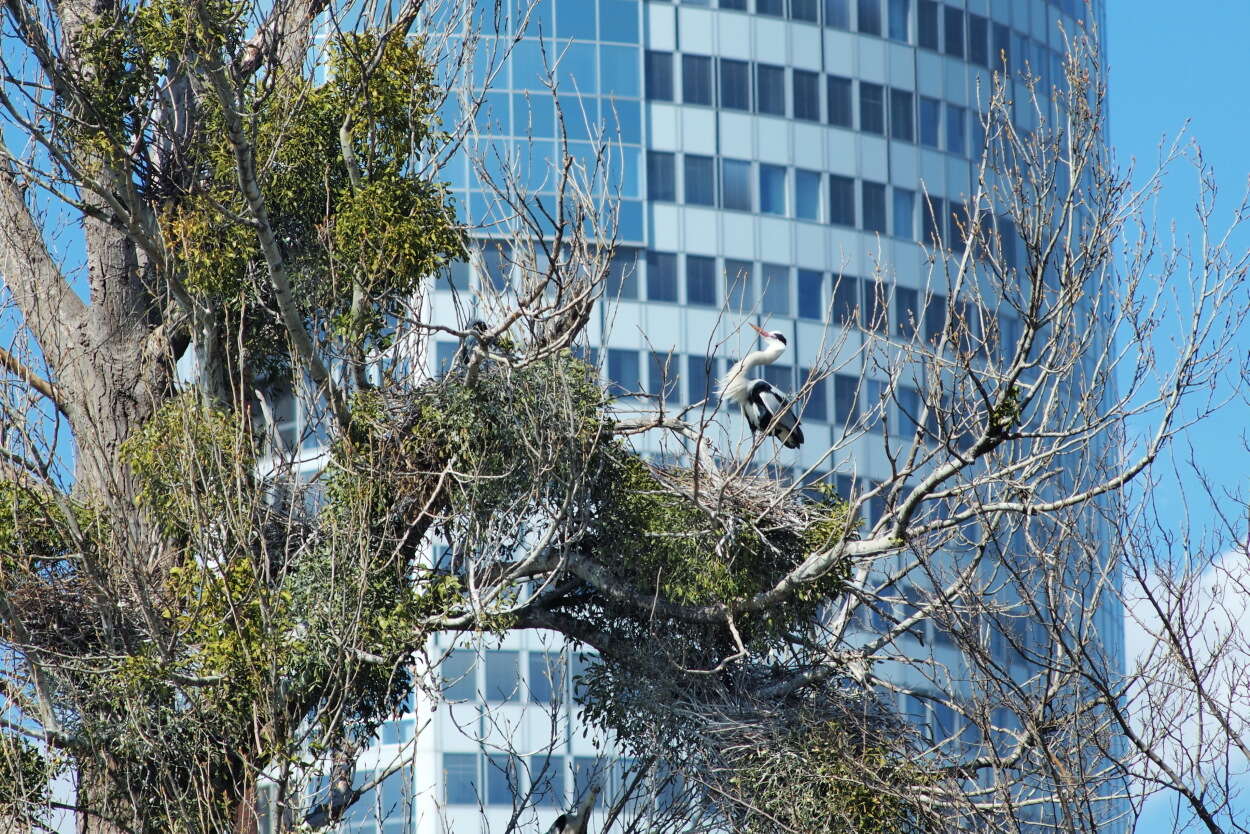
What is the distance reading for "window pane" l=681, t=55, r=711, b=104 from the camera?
42281 mm

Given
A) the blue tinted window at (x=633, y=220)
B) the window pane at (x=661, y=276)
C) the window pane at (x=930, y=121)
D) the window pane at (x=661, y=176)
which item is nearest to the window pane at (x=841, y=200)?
the window pane at (x=930, y=121)

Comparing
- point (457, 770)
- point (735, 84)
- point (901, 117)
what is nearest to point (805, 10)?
point (735, 84)

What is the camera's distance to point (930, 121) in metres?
45.1

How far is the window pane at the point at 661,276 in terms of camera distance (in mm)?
41406

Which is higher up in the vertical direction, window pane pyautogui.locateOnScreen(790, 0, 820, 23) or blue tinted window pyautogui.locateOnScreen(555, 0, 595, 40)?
window pane pyautogui.locateOnScreen(790, 0, 820, 23)

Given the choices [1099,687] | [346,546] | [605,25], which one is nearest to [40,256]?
[346,546]

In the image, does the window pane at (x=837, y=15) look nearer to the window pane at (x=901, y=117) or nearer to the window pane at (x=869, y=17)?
the window pane at (x=869, y=17)

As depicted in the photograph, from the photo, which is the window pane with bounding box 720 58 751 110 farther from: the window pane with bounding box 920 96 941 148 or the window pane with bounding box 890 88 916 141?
the window pane with bounding box 920 96 941 148

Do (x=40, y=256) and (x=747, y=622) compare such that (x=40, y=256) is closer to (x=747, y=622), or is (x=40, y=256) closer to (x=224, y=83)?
(x=224, y=83)

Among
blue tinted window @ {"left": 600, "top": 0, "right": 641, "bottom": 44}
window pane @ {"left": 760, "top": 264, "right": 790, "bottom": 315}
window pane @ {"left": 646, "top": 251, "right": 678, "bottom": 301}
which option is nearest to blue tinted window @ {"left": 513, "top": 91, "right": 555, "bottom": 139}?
blue tinted window @ {"left": 600, "top": 0, "right": 641, "bottom": 44}

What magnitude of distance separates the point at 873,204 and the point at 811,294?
303 cm

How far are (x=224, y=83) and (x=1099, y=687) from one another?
19.0 feet

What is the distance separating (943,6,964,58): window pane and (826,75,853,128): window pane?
3.20 meters

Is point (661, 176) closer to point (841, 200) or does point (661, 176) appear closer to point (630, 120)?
point (630, 120)
